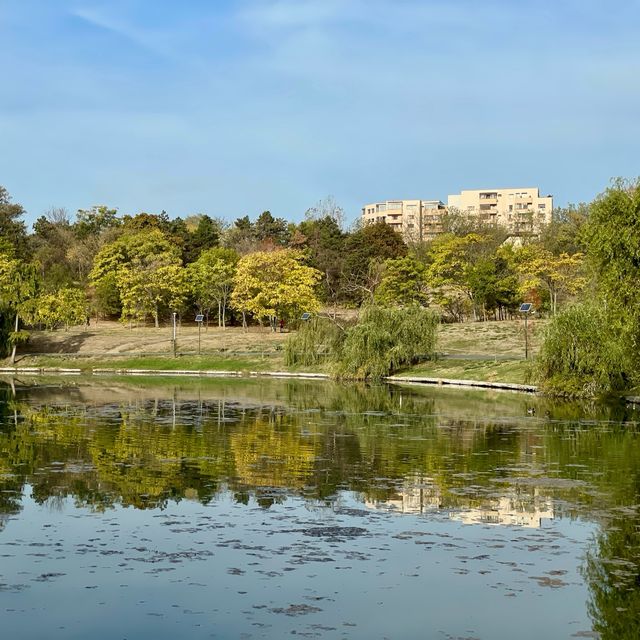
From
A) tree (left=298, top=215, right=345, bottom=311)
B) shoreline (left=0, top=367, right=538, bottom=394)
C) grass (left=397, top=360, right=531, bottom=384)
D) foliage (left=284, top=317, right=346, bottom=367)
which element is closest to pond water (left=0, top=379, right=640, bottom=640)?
grass (left=397, top=360, right=531, bottom=384)

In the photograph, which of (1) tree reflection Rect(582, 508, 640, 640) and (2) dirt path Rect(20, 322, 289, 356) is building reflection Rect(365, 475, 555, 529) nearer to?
(1) tree reflection Rect(582, 508, 640, 640)

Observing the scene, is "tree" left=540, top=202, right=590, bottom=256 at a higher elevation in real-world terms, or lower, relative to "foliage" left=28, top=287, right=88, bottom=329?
higher

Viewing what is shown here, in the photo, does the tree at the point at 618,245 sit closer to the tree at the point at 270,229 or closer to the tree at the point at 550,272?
the tree at the point at 550,272

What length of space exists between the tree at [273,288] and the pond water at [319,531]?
178 feet

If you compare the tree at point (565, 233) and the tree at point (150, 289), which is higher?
the tree at point (565, 233)

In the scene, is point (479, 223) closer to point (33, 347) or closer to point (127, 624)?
point (33, 347)

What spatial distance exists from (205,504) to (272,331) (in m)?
68.4

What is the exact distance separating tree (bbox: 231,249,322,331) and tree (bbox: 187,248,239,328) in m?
1.91

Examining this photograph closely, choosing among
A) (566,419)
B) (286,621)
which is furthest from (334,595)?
(566,419)

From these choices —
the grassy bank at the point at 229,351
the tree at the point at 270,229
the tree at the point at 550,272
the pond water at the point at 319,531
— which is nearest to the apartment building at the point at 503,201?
the tree at the point at 270,229

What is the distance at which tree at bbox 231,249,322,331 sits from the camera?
86.0 m

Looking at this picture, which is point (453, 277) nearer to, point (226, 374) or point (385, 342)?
point (226, 374)

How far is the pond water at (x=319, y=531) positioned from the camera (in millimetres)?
11531

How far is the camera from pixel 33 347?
76.5m
